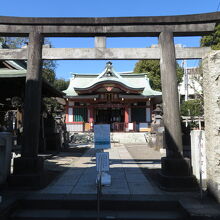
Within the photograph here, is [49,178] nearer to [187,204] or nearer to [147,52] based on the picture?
[187,204]

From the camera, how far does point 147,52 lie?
19.2ft

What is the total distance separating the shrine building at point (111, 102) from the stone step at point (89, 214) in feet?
61.3

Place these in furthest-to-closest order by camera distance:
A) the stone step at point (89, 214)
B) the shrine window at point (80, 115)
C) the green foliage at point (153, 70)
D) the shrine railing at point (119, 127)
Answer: the green foliage at point (153, 70) → the shrine window at point (80, 115) → the shrine railing at point (119, 127) → the stone step at point (89, 214)

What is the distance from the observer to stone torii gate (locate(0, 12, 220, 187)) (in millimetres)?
5340

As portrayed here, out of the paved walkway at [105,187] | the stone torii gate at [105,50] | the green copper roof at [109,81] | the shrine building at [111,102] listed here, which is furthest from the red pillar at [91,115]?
the stone torii gate at [105,50]

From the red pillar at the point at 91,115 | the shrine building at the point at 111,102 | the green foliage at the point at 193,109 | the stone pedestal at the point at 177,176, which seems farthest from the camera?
the red pillar at the point at 91,115

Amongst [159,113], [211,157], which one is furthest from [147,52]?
[159,113]

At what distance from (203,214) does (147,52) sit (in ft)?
13.2

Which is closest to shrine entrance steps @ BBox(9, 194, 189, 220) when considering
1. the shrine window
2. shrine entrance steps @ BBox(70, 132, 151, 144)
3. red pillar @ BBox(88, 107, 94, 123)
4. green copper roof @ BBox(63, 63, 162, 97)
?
shrine entrance steps @ BBox(70, 132, 151, 144)

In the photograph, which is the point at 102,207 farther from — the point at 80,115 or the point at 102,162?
the point at 80,115

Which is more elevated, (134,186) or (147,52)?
(147,52)

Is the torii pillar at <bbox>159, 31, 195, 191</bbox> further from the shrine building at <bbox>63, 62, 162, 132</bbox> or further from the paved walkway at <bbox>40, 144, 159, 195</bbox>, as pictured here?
the shrine building at <bbox>63, 62, 162, 132</bbox>

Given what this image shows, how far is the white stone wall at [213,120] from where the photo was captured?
14.0 ft

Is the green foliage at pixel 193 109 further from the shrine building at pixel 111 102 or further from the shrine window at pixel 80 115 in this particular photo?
the shrine window at pixel 80 115
